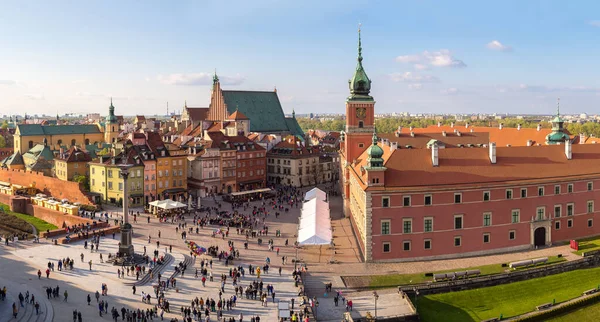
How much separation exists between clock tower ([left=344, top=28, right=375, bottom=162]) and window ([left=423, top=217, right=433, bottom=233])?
2106cm

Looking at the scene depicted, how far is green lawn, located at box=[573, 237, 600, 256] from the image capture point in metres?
50.9

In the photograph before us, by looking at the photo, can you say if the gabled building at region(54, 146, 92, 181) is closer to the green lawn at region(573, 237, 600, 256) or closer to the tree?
the tree

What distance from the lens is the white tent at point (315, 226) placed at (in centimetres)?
4691

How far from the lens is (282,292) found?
41.3 m

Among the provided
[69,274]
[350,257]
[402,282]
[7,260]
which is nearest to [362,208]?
[350,257]

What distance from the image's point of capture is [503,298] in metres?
42.6

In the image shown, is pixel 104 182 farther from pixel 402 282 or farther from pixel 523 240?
pixel 523 240

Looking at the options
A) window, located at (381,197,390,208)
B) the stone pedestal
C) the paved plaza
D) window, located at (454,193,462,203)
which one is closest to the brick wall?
the paved plaza

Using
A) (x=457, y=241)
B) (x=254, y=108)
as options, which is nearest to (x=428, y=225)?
(x=457, y=241)

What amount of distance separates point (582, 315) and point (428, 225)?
1340 cm

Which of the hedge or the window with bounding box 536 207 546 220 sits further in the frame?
the window with bounding box 536 207 546 220

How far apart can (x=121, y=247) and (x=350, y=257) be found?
19.5 m

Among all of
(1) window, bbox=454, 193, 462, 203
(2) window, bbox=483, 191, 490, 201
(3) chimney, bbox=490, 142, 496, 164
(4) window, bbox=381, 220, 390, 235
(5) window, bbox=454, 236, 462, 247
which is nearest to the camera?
(4) window, bbox=381, 220, 390, 235

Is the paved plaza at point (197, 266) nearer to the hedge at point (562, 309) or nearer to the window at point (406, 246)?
the window at point (406, 246)
